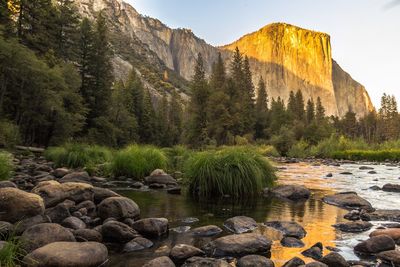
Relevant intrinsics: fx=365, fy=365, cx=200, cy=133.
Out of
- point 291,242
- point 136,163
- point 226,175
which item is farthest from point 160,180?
point 291,242

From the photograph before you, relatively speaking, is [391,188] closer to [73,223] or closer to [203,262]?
[203,262]

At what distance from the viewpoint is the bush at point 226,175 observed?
32.6 ft

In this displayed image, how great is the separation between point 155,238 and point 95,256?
1.46 m

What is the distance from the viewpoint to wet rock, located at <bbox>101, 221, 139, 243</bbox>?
18.5 feet

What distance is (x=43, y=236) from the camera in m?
4.88

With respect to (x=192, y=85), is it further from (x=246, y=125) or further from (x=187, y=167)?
(x=187, y=167)

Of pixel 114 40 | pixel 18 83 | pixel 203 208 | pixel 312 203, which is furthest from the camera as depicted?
pixel 114 40

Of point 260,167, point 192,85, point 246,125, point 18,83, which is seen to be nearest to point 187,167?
point 260,167

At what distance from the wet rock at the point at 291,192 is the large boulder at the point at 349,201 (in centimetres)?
63

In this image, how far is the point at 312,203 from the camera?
372 inches

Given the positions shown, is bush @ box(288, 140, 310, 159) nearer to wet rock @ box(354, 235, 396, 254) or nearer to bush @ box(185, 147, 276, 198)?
bush @ box(185, 147, 276, 198)

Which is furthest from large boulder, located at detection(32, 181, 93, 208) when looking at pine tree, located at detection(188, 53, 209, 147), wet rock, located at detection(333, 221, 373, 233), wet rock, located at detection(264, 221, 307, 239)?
pine tree, located at detection(188, 53, 209, 147)

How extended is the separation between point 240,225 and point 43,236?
3239 mm

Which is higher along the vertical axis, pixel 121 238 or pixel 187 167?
pixel 187 167
